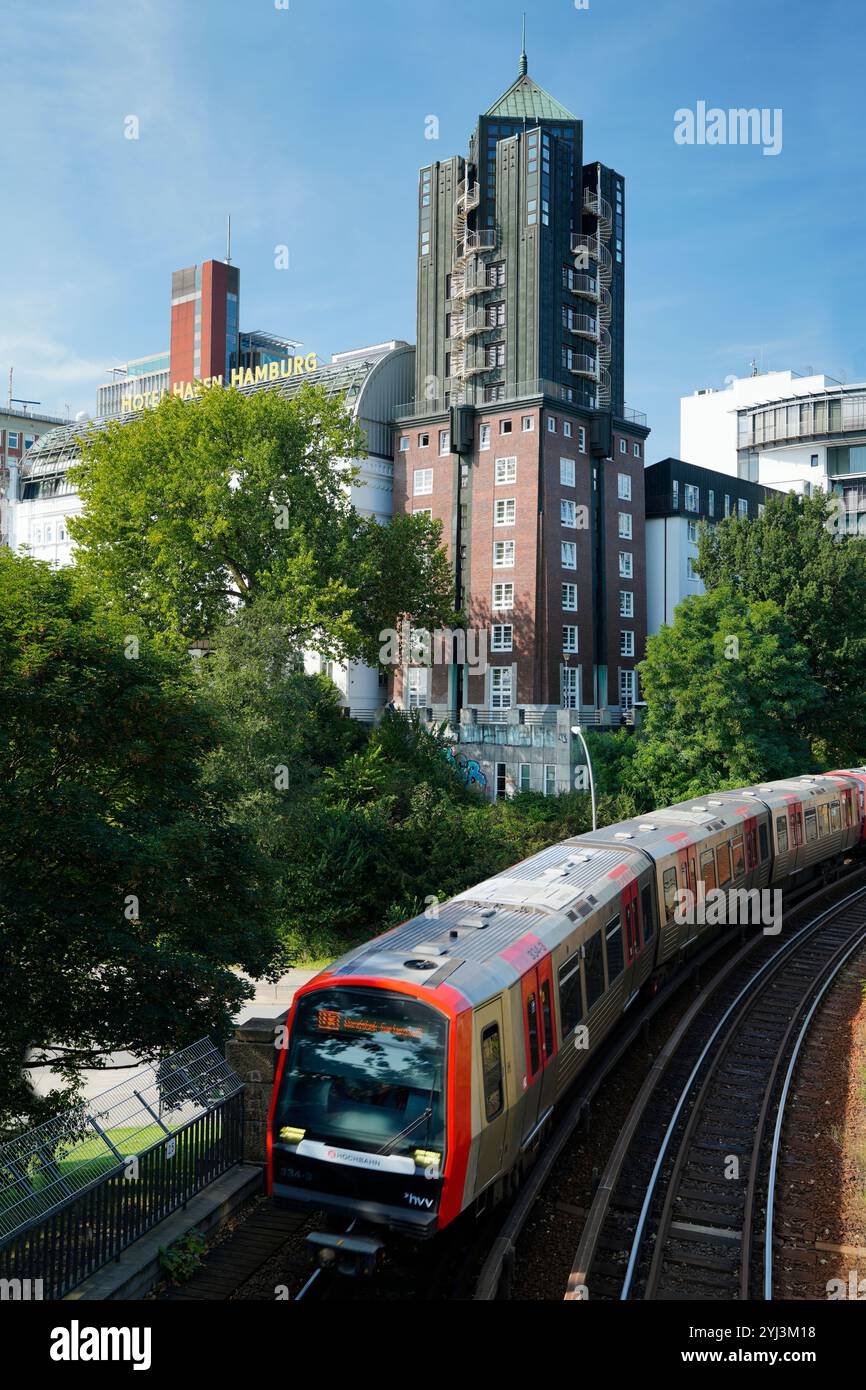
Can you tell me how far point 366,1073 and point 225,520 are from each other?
3439 centimetres

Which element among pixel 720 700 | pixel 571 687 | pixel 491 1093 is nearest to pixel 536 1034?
pixel 491 1093

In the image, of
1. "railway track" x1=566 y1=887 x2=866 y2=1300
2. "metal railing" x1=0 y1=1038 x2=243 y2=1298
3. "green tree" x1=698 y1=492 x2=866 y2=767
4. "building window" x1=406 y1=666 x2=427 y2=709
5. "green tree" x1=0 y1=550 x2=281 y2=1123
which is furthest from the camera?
"building window" x1=406 y1=666 x2=427 y2=709

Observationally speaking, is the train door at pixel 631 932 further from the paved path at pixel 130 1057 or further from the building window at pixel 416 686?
the building window at pixel 416 686

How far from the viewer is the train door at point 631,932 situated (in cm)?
1969

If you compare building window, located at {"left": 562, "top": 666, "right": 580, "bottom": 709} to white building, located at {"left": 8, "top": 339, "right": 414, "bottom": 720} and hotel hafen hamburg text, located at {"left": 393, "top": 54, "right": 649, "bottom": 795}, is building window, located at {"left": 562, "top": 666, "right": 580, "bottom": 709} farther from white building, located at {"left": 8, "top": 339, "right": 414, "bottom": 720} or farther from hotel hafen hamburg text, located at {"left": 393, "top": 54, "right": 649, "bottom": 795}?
white building, located at {"left": 8, "top": 339, "right": 414, "bottom": 720}

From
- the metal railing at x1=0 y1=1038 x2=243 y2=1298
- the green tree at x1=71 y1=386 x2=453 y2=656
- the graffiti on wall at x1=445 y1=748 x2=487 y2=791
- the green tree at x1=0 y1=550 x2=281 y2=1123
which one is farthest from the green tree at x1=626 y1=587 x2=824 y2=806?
the metal railing at x1=0 y1=1038 x2=243 y2=1298

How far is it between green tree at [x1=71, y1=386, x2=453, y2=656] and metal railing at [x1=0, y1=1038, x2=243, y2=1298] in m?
30.2

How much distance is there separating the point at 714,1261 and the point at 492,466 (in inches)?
1979

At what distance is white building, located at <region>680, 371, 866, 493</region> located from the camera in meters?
106

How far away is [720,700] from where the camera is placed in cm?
4575

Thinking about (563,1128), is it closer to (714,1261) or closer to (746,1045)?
(714,1261)

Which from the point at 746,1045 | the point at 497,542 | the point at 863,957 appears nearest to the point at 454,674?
the point at 497,542

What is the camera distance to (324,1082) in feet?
40.8

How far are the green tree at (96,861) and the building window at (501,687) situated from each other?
38113mm
